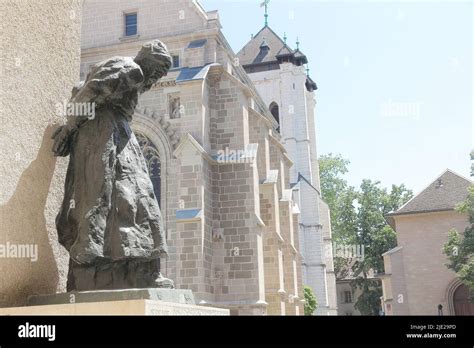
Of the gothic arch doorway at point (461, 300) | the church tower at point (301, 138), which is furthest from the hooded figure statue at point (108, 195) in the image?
the church tower at point (301, 138)

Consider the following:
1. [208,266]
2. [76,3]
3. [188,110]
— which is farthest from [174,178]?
[76,3]

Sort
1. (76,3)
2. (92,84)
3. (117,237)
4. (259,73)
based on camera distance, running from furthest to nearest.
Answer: (259,73) → (76,3) → (92,84) → (117,237)

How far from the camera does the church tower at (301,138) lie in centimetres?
3756

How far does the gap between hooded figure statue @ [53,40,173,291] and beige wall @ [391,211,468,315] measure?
2499cm

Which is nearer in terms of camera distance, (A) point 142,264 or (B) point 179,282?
(A) point 142,264

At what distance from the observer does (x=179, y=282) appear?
14.4 metres

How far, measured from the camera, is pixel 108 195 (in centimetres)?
299

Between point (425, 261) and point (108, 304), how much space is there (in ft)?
86.6

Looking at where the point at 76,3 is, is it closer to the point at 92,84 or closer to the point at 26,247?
the point at 92,84
